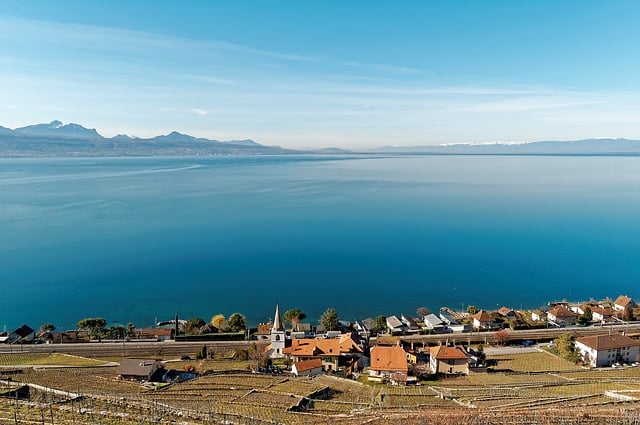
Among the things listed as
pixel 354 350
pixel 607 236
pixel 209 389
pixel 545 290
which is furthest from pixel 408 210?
pixel 209 389

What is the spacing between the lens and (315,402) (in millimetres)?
24922

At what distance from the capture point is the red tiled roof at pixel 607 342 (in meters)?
34.2

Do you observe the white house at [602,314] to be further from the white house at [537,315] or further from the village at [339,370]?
the white house at [537,315]

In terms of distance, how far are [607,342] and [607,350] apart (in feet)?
2.36

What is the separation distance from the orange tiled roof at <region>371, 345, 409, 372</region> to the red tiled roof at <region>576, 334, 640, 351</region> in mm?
14812

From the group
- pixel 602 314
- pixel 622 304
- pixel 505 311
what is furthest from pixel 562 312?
pixel 622 304

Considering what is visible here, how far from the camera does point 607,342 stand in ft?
113

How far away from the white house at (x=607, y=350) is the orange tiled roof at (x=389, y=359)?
14.6 metres

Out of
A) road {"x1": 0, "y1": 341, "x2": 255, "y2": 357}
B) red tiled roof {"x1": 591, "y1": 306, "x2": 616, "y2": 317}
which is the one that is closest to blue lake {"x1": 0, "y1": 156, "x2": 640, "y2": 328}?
red tiled roof {"x1": 591, "y1": 306, "x2": 616, "y2": 317}

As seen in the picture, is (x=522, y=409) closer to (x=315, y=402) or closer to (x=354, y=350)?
(x=315, y=402)

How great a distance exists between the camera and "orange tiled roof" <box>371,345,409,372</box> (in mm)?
30859

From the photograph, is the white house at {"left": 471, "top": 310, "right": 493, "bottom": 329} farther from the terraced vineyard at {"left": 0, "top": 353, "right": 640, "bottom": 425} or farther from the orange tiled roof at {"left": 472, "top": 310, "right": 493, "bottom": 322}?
the terraced vineyard at {"left": 0, "top": 353, "right": 640, "bottom": 425}

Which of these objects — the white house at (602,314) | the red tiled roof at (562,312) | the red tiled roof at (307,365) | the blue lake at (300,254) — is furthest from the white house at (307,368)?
the white house at (602,314)

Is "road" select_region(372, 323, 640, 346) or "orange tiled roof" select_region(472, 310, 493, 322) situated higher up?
"orange tiled roof" select_region(472, 310, 493, 322)
